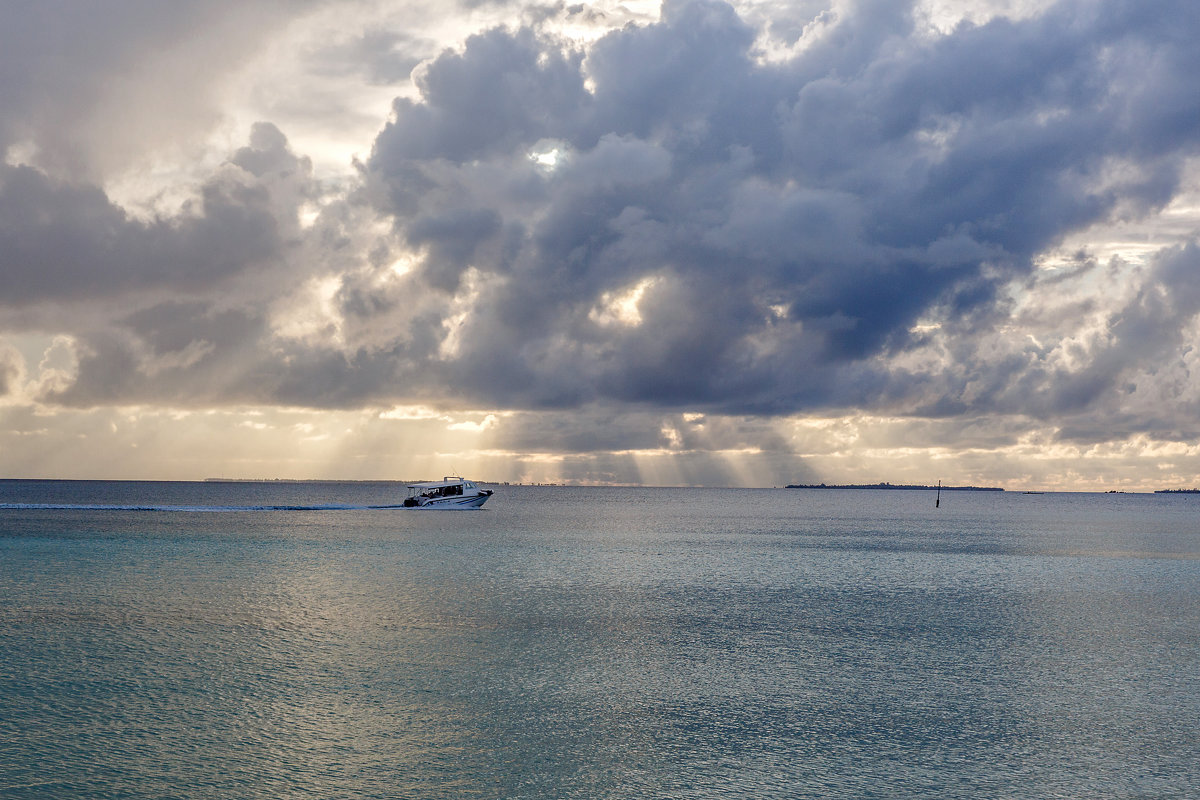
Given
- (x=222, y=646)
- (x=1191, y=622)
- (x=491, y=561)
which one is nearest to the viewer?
(x=222, y=646)

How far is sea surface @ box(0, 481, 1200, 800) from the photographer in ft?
84.8

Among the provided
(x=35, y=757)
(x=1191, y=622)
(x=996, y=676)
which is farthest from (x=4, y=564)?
(x=1191, y=622)

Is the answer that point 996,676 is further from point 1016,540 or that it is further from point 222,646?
point 1016,540

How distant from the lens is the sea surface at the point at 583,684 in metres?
25.8

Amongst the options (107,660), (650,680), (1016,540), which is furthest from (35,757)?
(1016,540)

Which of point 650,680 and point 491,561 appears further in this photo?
point 491,561

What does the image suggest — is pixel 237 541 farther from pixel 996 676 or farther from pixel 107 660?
pixel 996 676

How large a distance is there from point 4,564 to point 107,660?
49113 mm

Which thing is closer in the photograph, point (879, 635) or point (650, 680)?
point (650, 680)

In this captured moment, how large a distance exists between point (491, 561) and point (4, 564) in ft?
136

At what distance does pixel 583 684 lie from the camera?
36594 mm

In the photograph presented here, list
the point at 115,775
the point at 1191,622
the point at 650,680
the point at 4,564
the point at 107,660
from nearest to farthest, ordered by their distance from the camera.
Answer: the point at 115,775
the point at 650,680
the point at 107,660
the point at 1191,622
the point at 4,564

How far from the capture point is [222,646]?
43812mm

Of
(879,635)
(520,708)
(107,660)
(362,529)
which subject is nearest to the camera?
(520,708)
